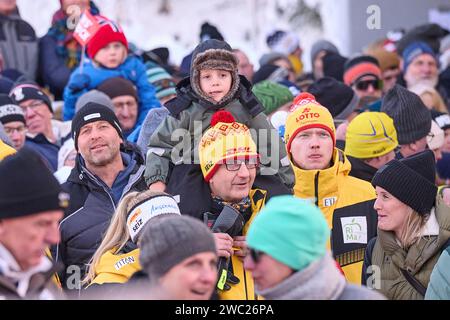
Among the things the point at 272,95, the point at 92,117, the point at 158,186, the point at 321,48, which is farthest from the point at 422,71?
the point at 158,186

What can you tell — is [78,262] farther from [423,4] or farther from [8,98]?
[423,4]

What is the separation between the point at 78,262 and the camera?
675cm

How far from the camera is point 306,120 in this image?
7242 millimetres

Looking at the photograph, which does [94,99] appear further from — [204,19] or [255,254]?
[204,19]

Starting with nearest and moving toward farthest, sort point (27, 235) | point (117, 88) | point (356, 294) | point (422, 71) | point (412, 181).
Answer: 1. point (27, 235)
2. point (356, 294)
3. point (412, 181)
4. point (117, 88)
5. point (422, 71)

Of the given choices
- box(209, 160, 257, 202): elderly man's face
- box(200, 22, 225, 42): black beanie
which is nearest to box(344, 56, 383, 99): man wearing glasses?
box(200, 22, 225, 42): black beanie

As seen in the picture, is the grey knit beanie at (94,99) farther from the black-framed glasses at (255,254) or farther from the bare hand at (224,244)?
the black-framed glasses at (255,254)

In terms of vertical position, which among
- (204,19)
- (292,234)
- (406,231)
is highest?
(292,234)

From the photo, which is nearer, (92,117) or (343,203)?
(343,203)

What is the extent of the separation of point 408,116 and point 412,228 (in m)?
2.36

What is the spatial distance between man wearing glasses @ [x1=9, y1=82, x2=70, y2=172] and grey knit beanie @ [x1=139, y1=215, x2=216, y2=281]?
443cm

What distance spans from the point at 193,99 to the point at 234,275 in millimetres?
1342

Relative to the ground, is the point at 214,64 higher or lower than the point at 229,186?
higher
